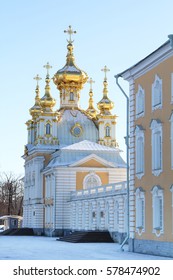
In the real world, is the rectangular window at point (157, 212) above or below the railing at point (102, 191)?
below

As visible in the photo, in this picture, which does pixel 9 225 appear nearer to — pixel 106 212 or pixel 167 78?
pixel 106 212

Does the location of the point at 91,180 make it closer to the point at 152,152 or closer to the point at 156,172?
the point at 152,152

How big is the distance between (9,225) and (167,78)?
46019 mm

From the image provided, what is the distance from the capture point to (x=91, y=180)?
5684 cm

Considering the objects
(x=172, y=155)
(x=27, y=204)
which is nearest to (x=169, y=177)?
(x=172, y=155)

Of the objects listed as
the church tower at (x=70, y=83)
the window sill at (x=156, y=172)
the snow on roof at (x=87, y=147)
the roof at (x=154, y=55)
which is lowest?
the window sill at (x=156, y=172)

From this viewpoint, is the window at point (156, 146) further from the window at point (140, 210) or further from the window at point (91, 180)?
the window at point (91, 180)

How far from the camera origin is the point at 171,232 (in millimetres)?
26188

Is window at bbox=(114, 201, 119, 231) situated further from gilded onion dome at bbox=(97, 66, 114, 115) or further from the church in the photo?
gilded onion dome at bbox=(97, 66, 114, 115)

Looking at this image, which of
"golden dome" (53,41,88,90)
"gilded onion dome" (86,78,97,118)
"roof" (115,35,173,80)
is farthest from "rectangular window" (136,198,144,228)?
"gilded onion dome" (86,78,97,118)

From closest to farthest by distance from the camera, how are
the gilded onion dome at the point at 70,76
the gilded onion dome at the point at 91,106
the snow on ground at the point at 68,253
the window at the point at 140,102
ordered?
the snow on ground at the point at 68,253
the window at the point at 140,102
the gilded onion dome at the point at 70,76
the gilded onion dome at the point at 91,106

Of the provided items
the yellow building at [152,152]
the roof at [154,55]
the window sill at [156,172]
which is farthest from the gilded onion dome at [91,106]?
the window sill at [156,172]

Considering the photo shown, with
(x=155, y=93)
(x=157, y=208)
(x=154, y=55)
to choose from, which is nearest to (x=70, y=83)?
Answer: (x=155, y=93)

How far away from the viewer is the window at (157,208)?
27391 millimetres
